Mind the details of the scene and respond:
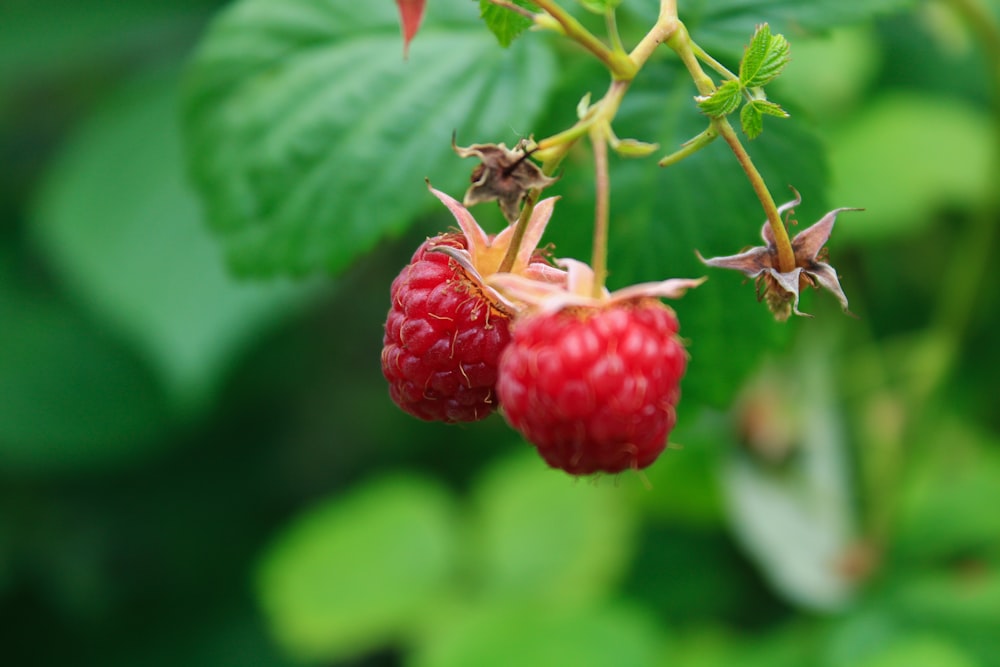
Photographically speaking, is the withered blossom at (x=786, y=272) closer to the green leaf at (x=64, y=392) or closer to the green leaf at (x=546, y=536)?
the green leaf at (x=546, y=536)

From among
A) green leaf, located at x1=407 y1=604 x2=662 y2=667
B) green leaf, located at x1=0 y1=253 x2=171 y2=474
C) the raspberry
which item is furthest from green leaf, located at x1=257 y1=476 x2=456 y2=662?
the raspberry

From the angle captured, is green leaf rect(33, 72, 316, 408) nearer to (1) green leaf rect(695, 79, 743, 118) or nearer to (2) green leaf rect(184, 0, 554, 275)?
(2) green leaf rect(184, 0, 554, 275)

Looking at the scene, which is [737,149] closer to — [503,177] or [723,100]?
[723,100]

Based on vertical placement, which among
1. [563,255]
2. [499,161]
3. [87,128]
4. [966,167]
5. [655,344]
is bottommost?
[966,167]

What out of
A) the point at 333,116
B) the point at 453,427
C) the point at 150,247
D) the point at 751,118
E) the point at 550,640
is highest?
the point at 751,118

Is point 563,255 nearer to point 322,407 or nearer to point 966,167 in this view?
point 966,167

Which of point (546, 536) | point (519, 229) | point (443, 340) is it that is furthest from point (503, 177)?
point (546, 536)

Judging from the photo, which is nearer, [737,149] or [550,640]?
[737,149]

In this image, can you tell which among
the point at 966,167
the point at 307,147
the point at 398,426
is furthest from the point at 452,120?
the point at 398,426
